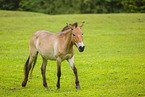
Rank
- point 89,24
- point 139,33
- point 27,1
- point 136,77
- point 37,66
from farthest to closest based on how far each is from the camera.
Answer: point 27,1, point 89,24, point 139,33, point 37,66, point 136,77

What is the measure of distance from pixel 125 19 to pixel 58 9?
33.6 meters

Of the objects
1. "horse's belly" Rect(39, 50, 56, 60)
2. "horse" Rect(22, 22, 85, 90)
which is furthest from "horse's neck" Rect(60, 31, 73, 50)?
"horse's belly" Rect(39, 50, 56, 60)

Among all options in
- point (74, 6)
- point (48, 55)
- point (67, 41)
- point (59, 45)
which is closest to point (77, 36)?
point (67, 41)

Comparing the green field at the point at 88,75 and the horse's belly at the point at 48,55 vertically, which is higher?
the horse's belly at the point at 48,55

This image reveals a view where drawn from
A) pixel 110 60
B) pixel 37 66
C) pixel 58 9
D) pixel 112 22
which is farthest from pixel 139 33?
pixel 58 9

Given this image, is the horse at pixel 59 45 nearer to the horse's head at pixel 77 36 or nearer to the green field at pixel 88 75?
the horse's head at pixel 77 36

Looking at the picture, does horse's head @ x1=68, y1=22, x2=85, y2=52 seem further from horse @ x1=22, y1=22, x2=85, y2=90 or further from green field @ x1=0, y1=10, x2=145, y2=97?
green field @ x1=0, y1=10, x2=145, y2=97

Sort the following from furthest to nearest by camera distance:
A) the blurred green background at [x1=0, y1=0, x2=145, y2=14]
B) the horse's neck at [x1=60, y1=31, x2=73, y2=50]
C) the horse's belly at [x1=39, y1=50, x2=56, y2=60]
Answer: the blurred green background at [x1=0, y1=0, x2=145, y2=14], the horse's belly at [x1=39, y1=50, x2=56, y2=60], the horse's neck at [x1=60, y1=31, x2=73, y2=50]

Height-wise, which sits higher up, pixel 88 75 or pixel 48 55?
pixel 48 55

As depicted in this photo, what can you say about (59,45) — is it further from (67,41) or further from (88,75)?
(88,75)

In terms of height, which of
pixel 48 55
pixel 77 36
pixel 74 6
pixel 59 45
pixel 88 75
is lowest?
pixel 88 75

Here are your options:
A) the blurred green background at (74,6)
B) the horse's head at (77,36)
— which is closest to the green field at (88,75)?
the horse's head at (77,36)

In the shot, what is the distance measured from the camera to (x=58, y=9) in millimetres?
69875

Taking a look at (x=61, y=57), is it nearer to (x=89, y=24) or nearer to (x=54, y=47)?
(x=54, y=47)
